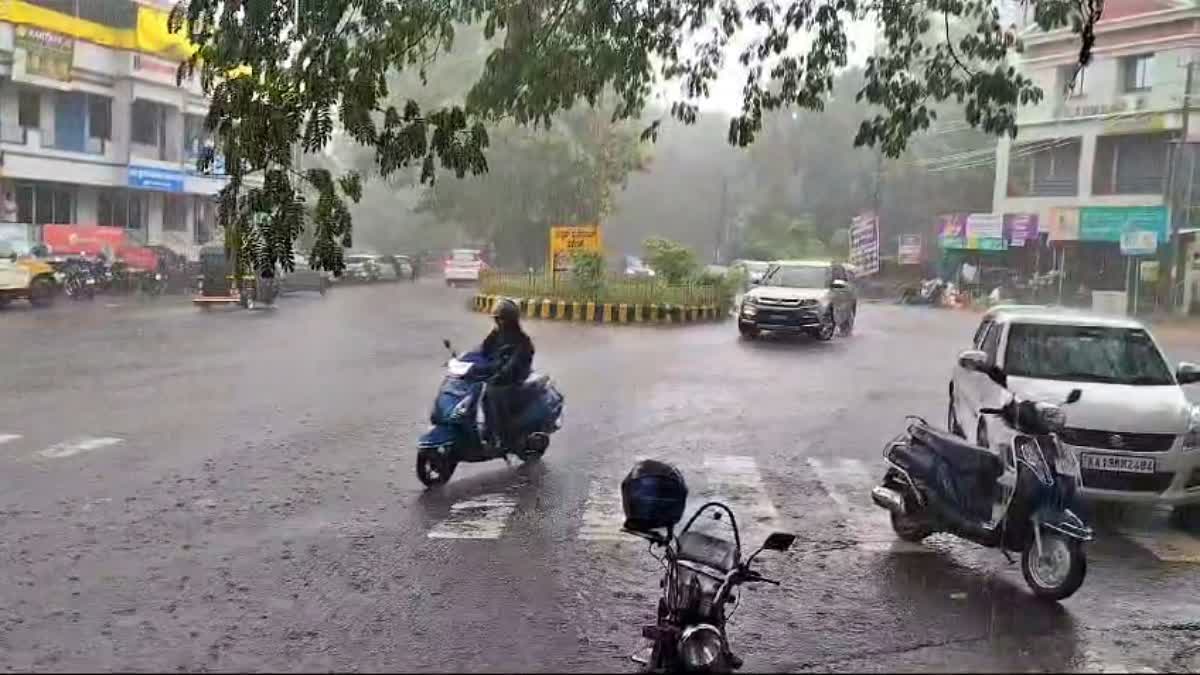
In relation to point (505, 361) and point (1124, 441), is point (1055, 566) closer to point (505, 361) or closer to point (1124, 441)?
point (1124, 441)

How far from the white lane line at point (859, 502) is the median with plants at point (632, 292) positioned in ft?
54.4

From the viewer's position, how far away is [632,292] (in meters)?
27.8

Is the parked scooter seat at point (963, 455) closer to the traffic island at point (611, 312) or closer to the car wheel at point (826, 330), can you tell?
the car wheel at point (826, 330)

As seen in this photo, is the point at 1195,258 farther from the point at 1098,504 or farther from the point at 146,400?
the point at 146,400

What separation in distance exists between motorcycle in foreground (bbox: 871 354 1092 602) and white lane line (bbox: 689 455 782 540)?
88 centimetres

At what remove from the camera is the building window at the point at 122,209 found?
122 ft

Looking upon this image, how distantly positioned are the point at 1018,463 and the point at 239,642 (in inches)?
158

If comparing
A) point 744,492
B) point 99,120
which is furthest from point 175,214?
point 744,492

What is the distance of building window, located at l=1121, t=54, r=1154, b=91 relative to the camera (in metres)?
27.9

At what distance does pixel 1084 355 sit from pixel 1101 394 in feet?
3.16

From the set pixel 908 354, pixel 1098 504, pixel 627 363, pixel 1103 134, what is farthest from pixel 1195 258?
pixel 1098 504

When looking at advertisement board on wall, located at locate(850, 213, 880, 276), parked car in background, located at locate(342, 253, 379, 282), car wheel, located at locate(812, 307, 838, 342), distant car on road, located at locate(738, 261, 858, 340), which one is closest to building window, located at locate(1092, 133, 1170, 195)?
advertisement board on wall, located at locate(850, 213, 880, 276)

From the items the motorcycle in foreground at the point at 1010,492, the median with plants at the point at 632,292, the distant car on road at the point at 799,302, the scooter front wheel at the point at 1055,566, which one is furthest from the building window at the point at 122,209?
the scooter front wheel at the point at 1055,566

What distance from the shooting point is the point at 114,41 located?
1428 inches
